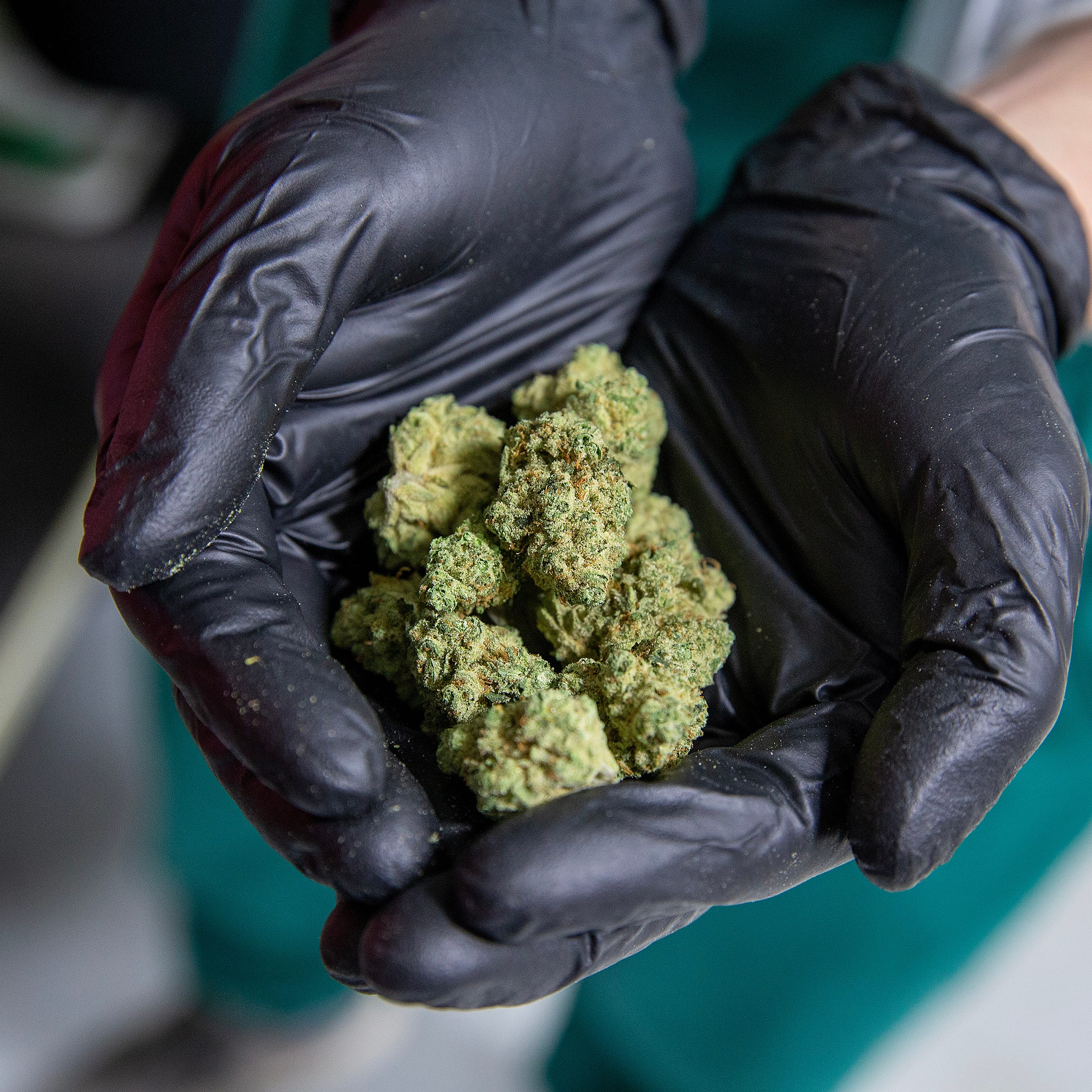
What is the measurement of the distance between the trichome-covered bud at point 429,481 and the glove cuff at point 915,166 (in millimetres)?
562

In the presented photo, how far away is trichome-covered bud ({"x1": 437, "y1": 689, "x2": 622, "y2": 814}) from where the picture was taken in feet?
2.77

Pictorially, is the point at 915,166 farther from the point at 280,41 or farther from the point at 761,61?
the point at 280,41

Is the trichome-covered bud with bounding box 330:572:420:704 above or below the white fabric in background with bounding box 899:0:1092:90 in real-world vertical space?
below

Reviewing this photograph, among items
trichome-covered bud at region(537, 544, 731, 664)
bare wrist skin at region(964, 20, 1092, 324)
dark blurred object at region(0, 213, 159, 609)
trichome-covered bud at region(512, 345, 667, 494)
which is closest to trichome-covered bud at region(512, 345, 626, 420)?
trichome-covered bud at region(512, 345, 667, 494)

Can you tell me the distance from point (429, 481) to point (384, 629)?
0.17 metres

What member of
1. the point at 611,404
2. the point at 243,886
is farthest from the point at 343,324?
the point at 243,886

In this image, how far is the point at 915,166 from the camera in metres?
1.24

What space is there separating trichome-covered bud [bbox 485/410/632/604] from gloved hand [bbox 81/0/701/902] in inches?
8.6

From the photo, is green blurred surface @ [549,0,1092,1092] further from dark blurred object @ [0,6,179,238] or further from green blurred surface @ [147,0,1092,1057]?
dark blurred object @ [0,6,179,238]

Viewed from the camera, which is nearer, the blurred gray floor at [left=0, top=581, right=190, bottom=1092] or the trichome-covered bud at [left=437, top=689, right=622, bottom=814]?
the trichome-covered bud at [left=437, top=689, right=622, bottom=814]

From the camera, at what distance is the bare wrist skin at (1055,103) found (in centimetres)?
137

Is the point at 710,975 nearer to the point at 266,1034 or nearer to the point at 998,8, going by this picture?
the point at 266,1034

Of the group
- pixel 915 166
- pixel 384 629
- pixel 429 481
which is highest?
pixel 915 166

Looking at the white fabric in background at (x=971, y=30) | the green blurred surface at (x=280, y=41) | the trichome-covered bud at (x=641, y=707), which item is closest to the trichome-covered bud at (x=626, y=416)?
the trichome-covered bud at (x=641, y=707)
